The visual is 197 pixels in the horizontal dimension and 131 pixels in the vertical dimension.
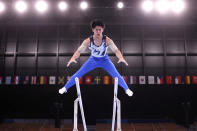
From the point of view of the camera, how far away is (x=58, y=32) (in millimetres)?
6992

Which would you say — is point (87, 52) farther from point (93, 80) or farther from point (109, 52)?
point (93, 80)

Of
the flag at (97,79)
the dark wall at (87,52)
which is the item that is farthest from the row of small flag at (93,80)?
the dark wall at (87,52)

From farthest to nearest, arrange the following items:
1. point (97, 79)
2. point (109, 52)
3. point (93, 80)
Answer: point (109, 52), point (93, 80), point (97, 79)

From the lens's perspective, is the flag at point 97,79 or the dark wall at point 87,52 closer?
the flag at point 97,79

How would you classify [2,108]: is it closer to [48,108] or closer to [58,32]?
[48,108]

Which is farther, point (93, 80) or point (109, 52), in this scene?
point (109, 52)

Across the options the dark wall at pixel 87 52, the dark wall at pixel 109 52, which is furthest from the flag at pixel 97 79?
the dark wall at pixel 109 52

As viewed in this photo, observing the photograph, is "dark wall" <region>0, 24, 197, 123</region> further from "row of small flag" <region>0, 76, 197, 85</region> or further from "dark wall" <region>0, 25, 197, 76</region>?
"row of small flag" <region>0, 76, 197, 85</region>

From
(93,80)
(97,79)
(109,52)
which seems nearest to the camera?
(97,79)

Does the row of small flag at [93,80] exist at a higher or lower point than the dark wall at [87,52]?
lower

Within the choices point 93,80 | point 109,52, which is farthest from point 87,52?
point 93,80

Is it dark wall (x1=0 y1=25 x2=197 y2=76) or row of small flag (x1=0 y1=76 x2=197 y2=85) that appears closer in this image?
row of small flag (x1=0 y1=76 x2=197 y2=85)

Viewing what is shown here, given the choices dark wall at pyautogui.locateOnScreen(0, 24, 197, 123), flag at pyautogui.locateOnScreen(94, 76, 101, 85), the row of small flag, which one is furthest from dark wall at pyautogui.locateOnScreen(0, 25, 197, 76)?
flag at pyautogui.locateOnScreen(94, 76, 101, 85)

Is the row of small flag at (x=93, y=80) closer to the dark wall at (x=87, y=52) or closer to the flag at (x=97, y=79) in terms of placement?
the flag at (x=97, y=79)
